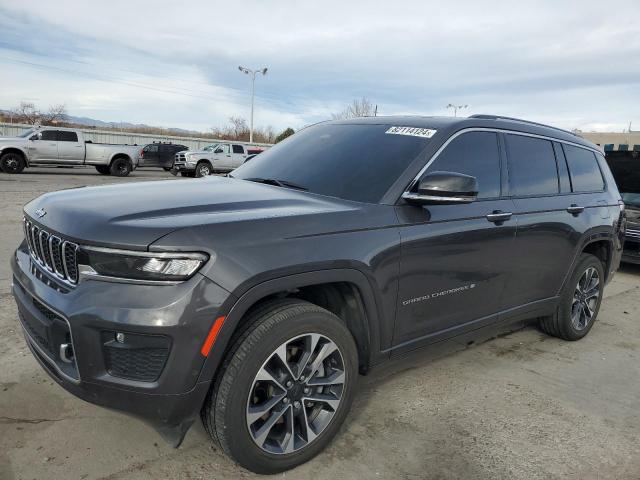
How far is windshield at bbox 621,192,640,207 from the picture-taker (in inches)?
320

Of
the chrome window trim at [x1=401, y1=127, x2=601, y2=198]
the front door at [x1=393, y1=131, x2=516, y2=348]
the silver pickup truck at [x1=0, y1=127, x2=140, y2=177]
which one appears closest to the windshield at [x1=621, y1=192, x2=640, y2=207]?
the chrome window trim at [x1=401, y1=127, x2=601, y2=198]

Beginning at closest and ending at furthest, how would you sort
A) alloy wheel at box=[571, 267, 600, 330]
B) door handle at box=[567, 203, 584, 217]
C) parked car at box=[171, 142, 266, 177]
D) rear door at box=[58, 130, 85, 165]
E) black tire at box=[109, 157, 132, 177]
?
door handle at box=[567, 203, 584, 217] < alloy wheel at box=[571, 267, 600, 330] < rear door at box=[58, 130, 85, 165] < black tire at box=[109, 157, 132, 177] < parked car at box=[171, 142, 266, 177]

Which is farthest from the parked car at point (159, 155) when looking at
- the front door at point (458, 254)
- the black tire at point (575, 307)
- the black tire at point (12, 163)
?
the front door at point (458, 254)

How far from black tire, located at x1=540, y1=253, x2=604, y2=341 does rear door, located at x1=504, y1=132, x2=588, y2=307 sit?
0.67 feet

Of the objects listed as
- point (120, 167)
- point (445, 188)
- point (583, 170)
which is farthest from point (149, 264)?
point (120, 167)

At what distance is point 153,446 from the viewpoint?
271 centimetres

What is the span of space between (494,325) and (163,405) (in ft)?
7.98

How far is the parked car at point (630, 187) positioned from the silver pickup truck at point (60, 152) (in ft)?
61.6

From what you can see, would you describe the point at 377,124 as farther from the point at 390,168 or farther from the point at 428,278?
the point at 428,278

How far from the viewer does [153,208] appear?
243cm

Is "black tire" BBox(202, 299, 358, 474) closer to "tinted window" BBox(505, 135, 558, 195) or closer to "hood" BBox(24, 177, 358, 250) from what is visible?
"hood" BBox(24, 177, 358, 250)

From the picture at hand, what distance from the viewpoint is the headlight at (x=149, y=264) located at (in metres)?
2.10

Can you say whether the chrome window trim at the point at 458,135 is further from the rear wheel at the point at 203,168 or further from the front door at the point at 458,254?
the rear wheel at the point at 203,168

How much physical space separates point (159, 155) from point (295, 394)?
2715 centimetres
